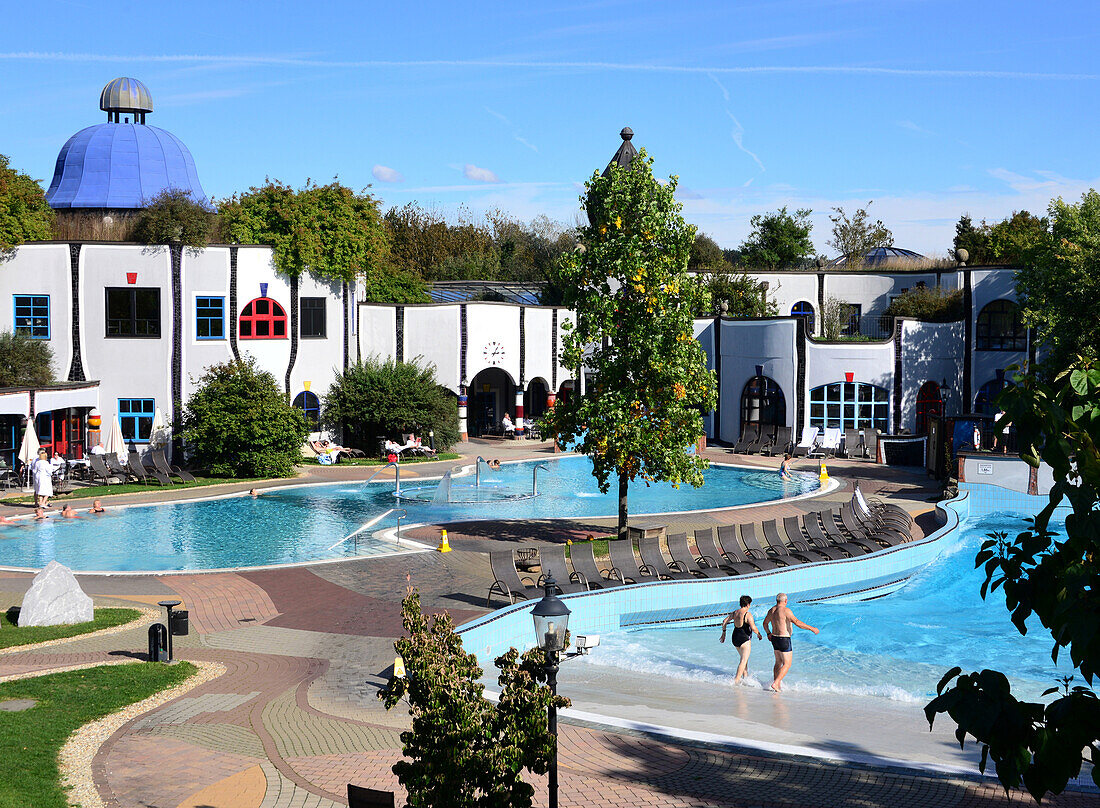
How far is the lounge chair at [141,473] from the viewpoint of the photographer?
1149 inches

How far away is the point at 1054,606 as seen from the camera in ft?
19.0

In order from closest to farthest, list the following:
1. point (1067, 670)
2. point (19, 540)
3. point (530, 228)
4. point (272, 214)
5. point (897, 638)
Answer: point (1067, 670)
point (897, 638)
point (19, 540)
point (272, 214)
point (530, 228)

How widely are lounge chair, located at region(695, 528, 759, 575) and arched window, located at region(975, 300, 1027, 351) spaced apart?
79.4ft

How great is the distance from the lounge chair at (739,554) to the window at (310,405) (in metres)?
19.7

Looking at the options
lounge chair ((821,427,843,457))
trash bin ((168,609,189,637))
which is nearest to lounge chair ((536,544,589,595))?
trash bin ((168,609,189,637))

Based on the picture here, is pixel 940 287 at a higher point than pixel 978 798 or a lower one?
higher

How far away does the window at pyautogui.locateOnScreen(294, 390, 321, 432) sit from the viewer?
35.9 metres

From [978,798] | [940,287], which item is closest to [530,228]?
[940,287]

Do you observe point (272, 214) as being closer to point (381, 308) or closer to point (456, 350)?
point (381, 308)

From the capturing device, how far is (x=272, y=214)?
34.5 metres

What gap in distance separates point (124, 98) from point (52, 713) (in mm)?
43600

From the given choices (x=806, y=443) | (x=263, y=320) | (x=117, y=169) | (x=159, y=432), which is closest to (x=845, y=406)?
(x=806, y=443)

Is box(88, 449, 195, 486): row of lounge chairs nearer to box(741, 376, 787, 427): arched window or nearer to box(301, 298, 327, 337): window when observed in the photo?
box(301, 298, 327, 337): window

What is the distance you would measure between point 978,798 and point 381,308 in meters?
32.1
